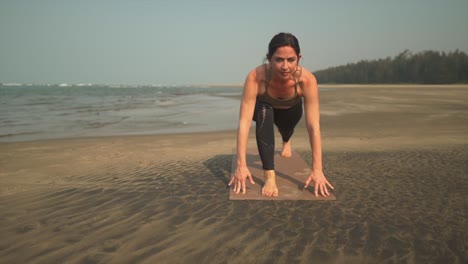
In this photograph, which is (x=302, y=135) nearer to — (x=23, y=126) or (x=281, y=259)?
(x=281, y=259)

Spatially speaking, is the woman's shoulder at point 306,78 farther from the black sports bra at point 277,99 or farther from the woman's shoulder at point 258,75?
the woman's shoulder at point 258,75

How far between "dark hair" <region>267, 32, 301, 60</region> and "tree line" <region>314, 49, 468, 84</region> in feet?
242

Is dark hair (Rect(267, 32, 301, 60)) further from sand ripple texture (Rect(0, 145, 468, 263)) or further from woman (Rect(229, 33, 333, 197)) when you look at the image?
sand ripple texture (Rect(0, 145, 468, 263))

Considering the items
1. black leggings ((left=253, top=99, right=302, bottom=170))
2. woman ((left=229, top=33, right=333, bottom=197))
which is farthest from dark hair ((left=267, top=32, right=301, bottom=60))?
black leggings ((left=253, top=99, right=302, bottom=170))

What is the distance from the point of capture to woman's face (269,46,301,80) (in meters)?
2.67

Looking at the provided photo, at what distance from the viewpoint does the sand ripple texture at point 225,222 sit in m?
1.88

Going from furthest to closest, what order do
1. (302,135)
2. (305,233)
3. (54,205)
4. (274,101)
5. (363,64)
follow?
(363,64)
(302,135)
(274,101)
(54,205)
(305,233)

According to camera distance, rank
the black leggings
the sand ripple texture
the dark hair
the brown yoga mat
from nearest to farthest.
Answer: the sand ripple texture → the dark hair → the brown yoga mat → the black leggings

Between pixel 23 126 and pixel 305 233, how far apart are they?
35.5ft

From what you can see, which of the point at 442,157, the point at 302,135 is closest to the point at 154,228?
the point at 442,157

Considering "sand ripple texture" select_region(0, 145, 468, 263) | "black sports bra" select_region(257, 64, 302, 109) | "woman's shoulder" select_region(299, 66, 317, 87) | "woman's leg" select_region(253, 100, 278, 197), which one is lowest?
"sand ripple texture" select_region(0, 145, 468, 263)

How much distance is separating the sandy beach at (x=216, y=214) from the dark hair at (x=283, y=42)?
1539 mm

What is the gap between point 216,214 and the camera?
251 centimetres

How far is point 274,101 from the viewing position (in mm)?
3221
